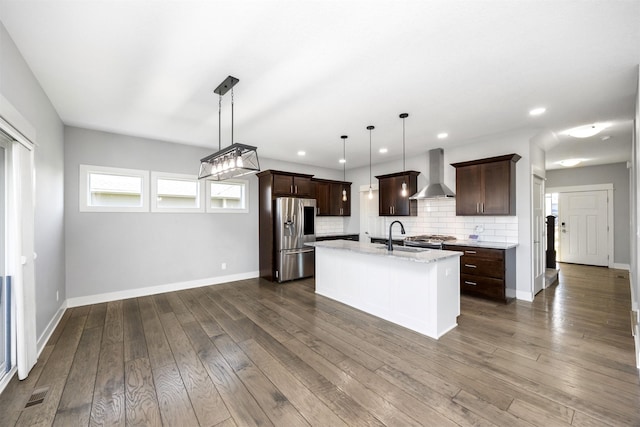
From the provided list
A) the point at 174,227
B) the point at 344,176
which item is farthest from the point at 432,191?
the point at 174,227

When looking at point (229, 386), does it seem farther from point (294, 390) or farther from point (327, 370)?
point (327, 370)

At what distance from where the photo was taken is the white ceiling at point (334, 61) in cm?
182

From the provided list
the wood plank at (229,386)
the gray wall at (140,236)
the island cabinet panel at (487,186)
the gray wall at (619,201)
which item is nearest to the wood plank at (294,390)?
the wood plank at (229,386)

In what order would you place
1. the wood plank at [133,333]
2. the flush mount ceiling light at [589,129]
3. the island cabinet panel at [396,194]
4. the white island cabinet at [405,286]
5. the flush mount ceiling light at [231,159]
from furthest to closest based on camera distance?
1. the island cabinet panel at [396,194]
2. the flush mount ceiling light at [589,129]
3. the white island cabinet at [405,286]
4. the flush mount ceiling light at [231,159]
5. the wood plank at [133,333]

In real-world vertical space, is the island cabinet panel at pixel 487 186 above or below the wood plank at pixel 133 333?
above

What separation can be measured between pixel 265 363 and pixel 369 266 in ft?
6.06

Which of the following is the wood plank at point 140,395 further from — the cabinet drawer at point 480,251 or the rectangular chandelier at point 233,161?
the cabinet drawer at point 480,251

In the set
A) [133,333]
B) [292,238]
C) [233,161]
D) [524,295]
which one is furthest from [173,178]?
[524,295]

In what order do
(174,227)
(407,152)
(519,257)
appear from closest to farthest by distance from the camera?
1. (519,257)
2. (174,227)
3. (407,152)

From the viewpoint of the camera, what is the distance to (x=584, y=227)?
7.07 m

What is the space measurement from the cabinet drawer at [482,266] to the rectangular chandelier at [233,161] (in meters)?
3.63

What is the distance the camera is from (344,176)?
7492mm

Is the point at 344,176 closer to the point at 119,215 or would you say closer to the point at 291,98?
the point at 291,98

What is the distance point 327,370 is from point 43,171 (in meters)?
3.72
